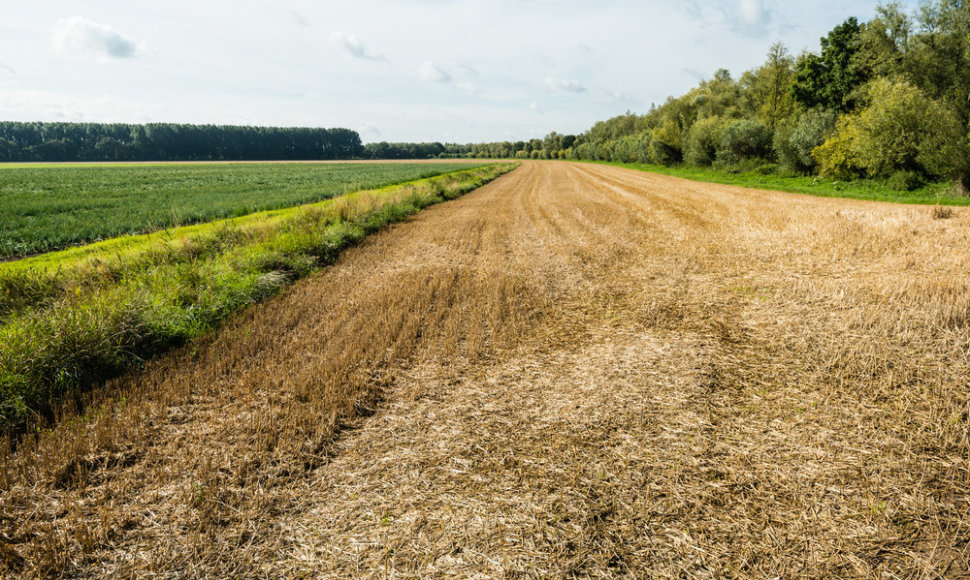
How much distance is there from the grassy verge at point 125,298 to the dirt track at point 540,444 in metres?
0.75

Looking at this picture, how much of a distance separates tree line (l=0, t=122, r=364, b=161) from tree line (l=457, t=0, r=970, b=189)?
5690 inches

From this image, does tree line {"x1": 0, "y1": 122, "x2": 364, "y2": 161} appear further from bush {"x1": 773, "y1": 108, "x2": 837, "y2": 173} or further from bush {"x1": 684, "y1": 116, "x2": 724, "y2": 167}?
bush {"x1": 773, "y1": 108, "x2": 837, "y2": 173}

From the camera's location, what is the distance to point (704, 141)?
54.5 m

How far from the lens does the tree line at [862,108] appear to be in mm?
26234

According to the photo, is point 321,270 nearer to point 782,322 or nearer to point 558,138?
point 782,322

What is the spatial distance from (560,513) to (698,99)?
77602mm

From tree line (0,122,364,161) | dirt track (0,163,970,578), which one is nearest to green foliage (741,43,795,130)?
dirt track (0,163,970,578)

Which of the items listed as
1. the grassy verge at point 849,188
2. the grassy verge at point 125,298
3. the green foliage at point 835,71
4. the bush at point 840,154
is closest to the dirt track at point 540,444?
the grassy verge at point 125,298

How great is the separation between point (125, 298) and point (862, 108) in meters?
49.1

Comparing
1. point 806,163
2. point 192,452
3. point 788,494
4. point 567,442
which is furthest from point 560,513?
point 806,163

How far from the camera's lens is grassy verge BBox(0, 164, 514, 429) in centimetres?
557

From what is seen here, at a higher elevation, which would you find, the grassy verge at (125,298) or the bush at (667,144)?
the bush at (667,144)

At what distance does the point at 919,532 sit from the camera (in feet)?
10.9

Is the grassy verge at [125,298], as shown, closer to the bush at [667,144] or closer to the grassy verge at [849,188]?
the grassy verge at [849,188]
